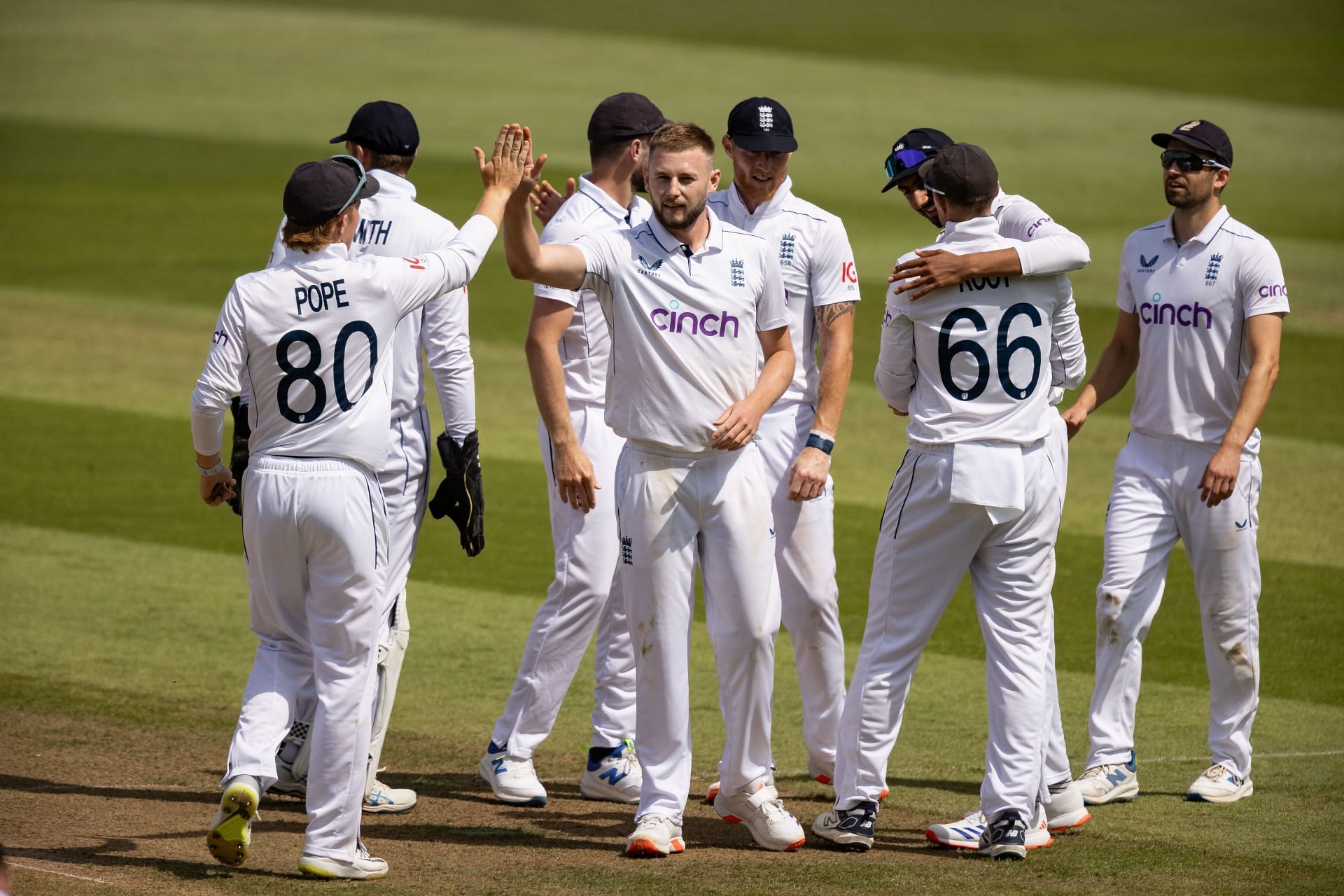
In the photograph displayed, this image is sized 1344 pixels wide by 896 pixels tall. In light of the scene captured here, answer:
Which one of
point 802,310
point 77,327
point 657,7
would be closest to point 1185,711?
point 802,310

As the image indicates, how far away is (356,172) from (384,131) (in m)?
1.09

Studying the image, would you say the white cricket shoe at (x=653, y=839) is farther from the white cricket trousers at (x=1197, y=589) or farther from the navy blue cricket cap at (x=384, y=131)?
the navy blue cricket cap at (x=384, y=131)

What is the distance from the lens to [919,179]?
662 cm

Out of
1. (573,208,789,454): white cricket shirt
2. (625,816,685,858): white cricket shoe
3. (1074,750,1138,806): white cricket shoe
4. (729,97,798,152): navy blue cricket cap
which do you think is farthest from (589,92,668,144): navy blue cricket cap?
(1074,750,1138,806): white cricket shoe

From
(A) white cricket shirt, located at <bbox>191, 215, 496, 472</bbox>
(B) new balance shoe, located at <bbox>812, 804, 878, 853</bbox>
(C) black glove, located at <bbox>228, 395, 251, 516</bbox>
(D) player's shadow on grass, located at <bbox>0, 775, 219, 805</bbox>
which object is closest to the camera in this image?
(A) white cricket shirt, located at <bbox>191, 215, 496, 472</bbox>

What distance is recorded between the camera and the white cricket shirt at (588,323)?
22.5ft

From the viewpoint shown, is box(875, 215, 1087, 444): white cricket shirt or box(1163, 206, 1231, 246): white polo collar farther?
box(1163, 206, 1231, 246): white polo collar

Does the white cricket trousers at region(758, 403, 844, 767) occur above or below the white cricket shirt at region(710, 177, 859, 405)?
below

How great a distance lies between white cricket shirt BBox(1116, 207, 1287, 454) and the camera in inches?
268

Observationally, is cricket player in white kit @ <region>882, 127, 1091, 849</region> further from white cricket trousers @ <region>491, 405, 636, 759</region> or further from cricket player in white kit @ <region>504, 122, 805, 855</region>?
white cricket trousers @ <region>491, 405, 636, 759</region>

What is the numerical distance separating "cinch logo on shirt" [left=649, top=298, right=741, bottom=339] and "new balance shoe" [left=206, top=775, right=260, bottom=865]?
2.05m

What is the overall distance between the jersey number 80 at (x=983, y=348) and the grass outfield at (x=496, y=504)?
164cm

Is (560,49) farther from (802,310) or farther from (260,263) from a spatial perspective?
(802,310)

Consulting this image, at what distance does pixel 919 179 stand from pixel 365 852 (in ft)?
10.9
